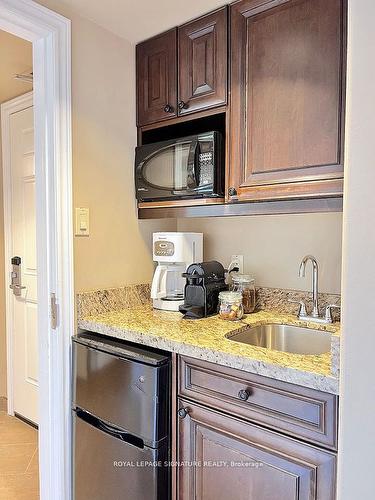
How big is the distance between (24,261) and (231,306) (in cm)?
166

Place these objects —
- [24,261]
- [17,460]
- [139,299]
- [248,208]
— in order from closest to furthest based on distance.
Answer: [248,208], [139,299], [17,460], [24,261]

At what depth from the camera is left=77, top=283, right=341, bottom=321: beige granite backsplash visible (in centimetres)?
164

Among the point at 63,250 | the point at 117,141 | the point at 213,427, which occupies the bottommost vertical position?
the point at 213,427

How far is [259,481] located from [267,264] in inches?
36.9

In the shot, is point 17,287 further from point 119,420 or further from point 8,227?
point 119,420

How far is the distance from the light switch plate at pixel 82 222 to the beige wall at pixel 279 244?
0.64 metres

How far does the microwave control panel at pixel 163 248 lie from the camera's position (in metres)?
1.79

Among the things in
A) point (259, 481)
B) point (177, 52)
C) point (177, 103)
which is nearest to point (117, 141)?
point (177, 103)

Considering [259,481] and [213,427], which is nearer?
[259,481]

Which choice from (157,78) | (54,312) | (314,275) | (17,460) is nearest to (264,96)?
(157,78)

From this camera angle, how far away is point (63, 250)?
5.20ft

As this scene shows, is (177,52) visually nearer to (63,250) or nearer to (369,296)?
(63,250)

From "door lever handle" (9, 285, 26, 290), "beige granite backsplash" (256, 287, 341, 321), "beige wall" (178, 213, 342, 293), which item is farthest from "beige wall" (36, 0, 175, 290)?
"door lever handle" (9, 285, 26, 290)

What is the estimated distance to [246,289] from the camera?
175 centimetres
